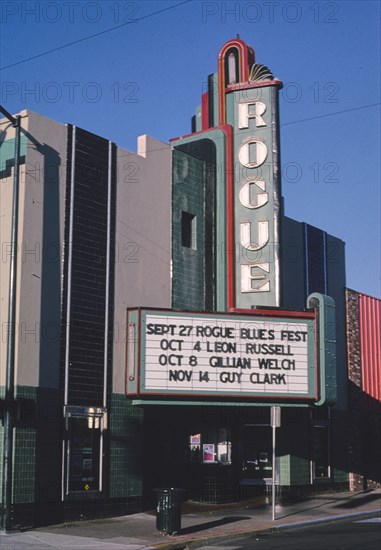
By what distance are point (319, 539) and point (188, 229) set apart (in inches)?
451

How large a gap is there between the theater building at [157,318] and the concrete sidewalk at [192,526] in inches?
30.0

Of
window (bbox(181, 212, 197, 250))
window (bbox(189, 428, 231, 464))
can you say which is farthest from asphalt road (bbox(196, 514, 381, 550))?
window (bbox(181, 212, 197, 250))

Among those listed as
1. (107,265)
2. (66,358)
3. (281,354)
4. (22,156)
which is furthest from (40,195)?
(281,354)

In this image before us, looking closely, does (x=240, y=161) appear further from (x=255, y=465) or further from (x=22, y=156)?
(x=255, y=465)

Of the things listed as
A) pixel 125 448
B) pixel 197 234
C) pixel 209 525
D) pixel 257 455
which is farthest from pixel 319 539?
pixel 197 234

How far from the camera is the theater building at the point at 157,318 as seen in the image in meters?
21.9

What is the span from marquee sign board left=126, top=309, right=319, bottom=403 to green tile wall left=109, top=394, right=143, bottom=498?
1.08 m

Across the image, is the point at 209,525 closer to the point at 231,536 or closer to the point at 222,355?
the point at 231,536

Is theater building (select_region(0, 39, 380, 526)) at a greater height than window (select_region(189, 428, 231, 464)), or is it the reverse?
theater building (select_region(0, 39, 380, 526))

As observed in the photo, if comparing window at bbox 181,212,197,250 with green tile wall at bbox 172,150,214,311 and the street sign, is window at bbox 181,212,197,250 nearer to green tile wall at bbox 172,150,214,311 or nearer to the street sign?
green tile wall at bbox 172,150,214,311

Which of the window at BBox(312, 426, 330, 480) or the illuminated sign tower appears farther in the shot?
the window at BBox(312, 426, 330, 480)

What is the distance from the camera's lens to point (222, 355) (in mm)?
24031

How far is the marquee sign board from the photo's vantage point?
23.1 meters

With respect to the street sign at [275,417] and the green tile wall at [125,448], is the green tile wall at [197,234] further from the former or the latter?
the street sign at [275,417]
